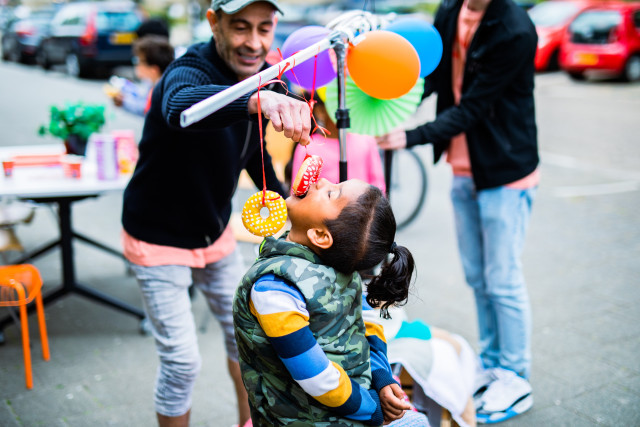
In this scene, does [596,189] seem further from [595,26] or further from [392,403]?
[595,26]

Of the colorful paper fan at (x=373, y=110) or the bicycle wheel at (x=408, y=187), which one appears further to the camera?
the bicycle wheel at (x=408, y=187)

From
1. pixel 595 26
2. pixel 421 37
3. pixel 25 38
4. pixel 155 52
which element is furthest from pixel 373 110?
pixel 25 38

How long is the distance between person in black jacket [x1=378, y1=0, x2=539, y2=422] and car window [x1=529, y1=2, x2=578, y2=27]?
12162mm

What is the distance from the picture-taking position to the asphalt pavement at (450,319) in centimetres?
296

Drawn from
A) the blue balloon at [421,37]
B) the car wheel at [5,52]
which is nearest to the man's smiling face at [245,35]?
the blue balloon at [421,37]

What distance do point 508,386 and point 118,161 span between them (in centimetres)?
259

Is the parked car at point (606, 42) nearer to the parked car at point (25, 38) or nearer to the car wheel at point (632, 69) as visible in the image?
the car wheel at point (632, 69)

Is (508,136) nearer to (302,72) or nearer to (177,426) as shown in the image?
(302,72)

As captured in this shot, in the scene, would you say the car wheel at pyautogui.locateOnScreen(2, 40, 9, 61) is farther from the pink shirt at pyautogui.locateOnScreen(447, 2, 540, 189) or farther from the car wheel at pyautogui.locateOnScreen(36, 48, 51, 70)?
the pink shirt at pyautogui.locateOnScreen(447, 2, 540, 189)

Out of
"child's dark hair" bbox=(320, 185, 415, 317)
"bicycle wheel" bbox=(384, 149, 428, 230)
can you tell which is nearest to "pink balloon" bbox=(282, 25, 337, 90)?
"child's dark hair" bbox=(320, 185, 415, 317)

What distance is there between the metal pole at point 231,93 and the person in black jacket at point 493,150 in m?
1.02

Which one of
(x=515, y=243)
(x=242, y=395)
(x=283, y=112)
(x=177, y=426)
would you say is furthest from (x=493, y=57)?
(x=177, y=426)

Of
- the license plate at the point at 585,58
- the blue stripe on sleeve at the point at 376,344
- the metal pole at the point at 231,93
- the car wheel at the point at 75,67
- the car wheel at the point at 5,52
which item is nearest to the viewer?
the metal pole at the point at 231,93

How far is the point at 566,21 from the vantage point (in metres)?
13.8
